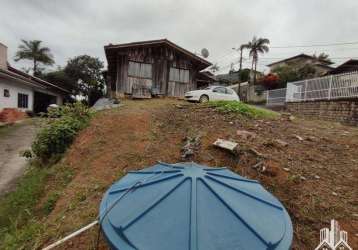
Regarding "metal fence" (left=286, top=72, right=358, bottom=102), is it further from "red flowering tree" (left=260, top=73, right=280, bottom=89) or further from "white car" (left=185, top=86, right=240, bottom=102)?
"red flowering tree" (left=260, top=73, right=280, bottom=89)

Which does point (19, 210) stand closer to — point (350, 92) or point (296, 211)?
point (296, 211)

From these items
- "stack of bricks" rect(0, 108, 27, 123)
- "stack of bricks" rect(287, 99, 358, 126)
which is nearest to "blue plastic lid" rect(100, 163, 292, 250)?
"stack of bricks" rect(287, 99, 358, 126)

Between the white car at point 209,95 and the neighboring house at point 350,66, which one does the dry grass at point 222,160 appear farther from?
the neighboring house at point 350,66

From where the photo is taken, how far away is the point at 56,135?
6664mm

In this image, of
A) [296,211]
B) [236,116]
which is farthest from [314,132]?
[296,211]

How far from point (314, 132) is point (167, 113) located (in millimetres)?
4266

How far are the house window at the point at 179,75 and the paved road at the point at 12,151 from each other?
8243 millimetres

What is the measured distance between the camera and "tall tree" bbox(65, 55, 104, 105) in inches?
1163

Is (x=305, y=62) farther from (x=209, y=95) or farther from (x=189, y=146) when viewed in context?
(x=189, y=146)

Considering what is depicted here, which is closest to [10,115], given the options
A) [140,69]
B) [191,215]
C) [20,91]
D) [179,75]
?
[20,91]

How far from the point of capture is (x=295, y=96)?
14531 millimetres

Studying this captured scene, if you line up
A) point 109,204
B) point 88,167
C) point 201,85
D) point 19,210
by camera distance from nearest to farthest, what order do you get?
point 109,204
point 19,210
point 88,167
point 201,85

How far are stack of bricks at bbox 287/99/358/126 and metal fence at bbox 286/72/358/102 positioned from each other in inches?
12.1

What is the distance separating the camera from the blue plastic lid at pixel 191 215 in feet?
5.20
